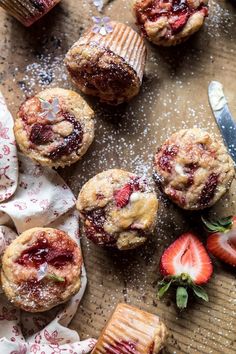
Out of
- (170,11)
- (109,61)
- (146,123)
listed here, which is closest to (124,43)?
(109,61)

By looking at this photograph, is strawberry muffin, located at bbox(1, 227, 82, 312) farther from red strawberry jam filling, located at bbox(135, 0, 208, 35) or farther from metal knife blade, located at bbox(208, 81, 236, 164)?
red strawberry jam filling, located at bbox(135, 0, 208, 35)

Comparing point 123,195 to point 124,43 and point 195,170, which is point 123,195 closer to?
point 195,170

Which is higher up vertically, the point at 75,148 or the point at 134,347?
the point at 75,148

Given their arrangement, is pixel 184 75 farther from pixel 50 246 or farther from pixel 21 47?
pixel 50 246

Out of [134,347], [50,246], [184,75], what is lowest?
[134,347]

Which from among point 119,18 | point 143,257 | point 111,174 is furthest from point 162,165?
point 119,18

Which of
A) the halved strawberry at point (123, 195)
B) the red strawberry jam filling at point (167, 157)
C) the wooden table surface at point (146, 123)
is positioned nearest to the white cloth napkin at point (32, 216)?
the wooden table surface at point (146, 123)

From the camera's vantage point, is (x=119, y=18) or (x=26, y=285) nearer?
(x=26, y=285)
